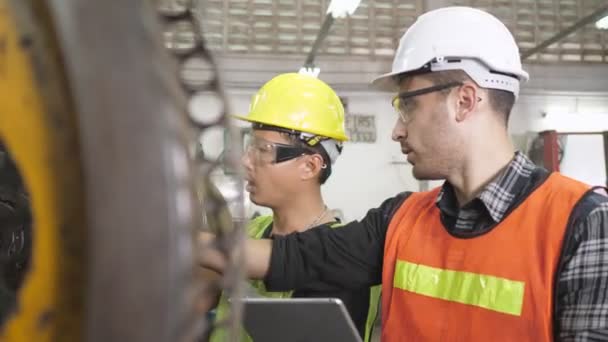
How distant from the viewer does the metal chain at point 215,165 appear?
402 mm

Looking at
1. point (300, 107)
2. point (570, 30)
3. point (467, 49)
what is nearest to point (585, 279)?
point (467, 49)

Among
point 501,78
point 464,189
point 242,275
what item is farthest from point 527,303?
point 242,275

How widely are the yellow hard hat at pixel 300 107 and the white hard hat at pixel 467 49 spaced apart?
66cm

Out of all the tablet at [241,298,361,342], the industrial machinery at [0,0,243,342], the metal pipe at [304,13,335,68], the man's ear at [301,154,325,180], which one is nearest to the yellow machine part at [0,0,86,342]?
the industrial machinery at [0,0,243,342]

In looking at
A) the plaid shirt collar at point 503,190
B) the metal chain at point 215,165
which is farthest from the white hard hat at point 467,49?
the metal chain at point 215,165

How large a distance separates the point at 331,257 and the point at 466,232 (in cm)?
41

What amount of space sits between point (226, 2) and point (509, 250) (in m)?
6.11

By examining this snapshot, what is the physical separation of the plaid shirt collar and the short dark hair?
130 millimetres

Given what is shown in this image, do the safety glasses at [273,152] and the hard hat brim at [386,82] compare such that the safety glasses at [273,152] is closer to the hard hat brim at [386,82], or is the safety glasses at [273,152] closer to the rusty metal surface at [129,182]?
the hard hat brim at [386,82]

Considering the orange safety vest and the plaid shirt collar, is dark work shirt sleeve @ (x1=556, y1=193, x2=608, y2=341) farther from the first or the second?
the plaid shirt collar

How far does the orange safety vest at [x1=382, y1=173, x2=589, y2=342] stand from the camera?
1.27 metres

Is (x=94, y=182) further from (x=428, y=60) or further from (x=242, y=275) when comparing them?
(x=428, y=60)

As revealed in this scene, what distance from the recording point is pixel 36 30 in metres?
0.38

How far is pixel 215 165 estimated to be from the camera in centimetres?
42
